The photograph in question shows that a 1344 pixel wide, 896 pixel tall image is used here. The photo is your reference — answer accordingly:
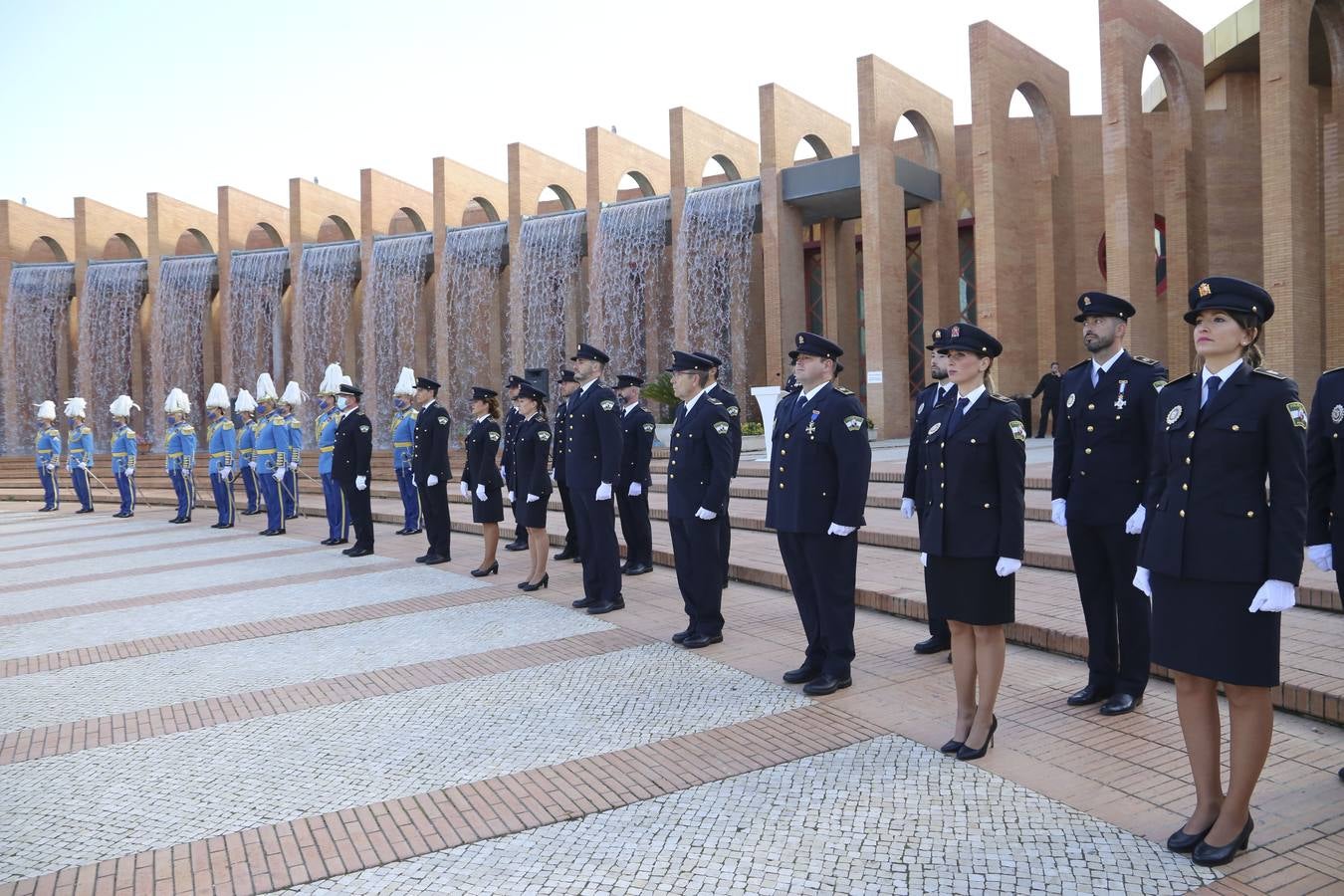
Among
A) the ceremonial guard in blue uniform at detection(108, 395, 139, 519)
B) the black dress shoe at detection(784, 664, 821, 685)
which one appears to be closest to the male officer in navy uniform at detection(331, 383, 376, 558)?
the black dress shoe at detection(784, 664, 821, 685)

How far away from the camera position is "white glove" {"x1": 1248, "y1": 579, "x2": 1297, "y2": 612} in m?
3.00

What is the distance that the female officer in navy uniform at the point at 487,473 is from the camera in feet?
29.6

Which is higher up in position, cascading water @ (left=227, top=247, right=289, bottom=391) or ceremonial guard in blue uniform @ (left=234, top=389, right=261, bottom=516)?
cascading water @ (left=227, top=247, right=289, bottom=391)

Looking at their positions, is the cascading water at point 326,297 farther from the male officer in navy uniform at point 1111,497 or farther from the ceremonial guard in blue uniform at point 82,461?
the male officer in navy uniform at point 1111,497

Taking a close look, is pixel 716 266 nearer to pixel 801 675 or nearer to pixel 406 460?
pixel 406 460

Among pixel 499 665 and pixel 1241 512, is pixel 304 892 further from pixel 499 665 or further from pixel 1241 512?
pixel 1241 512

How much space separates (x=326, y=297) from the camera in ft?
92.0

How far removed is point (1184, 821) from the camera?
3352 millimetres

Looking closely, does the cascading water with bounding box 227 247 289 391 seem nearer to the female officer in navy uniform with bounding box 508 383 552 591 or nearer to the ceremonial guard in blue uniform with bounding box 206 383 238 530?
the ceremonial guard in blue uniform with bounding box 206 383 238 530

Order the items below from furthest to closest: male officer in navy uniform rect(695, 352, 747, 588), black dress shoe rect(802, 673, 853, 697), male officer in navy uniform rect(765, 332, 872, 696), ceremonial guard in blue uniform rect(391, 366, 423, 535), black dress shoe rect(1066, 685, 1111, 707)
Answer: ceremonial guard in blue uniform rect(391, 366, 423, 535) → male officer in navy uniform rect(695, 352, 747, 588) → male officer in navy uniform rect(765, 332, 872, 696) → black dress shoe rect(802, 673, 853, 697) → black dress shoe rect(1066, 685, 1111, 707)

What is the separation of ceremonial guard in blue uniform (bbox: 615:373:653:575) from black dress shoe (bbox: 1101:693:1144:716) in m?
4.58

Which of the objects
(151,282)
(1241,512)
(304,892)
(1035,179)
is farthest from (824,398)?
(151,282)

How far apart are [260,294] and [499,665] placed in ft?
85.9

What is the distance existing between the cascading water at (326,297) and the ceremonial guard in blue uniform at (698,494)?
23286 mm
